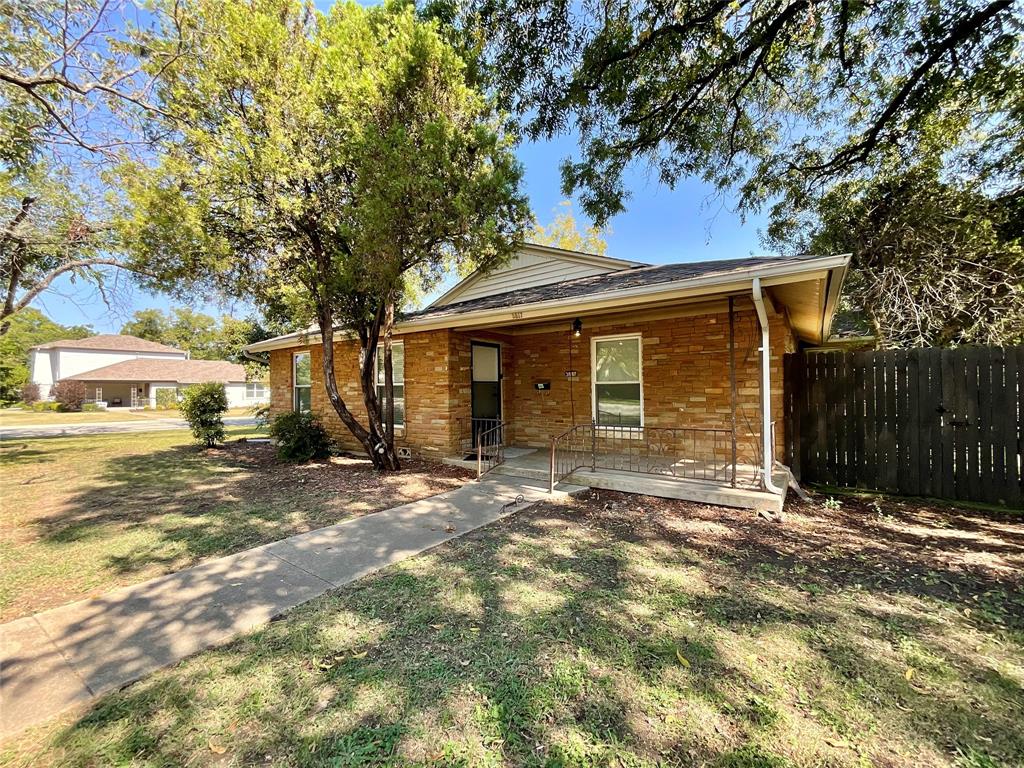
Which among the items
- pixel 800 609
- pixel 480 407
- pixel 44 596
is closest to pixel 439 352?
pixel 480 407

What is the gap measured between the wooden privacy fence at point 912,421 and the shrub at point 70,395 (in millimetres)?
43828

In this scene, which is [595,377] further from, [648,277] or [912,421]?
[912,421]

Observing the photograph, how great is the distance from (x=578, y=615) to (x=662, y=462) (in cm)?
480

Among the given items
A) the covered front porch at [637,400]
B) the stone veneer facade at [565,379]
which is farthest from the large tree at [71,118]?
the covered front porch at [637,400]

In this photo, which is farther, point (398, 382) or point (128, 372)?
point (128, 372)

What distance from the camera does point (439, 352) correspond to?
8.11 metres

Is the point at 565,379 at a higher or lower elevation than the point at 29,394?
higher

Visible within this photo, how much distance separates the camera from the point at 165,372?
37094mm

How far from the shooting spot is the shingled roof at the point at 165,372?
113 feet

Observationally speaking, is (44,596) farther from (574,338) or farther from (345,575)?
(574,338)

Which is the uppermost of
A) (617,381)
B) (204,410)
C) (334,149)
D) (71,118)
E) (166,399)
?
(71,118)

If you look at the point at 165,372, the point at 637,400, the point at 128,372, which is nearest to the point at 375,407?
the point at 637,400

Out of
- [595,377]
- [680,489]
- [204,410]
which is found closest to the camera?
[680,489]

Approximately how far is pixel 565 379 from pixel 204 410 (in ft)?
31.0
